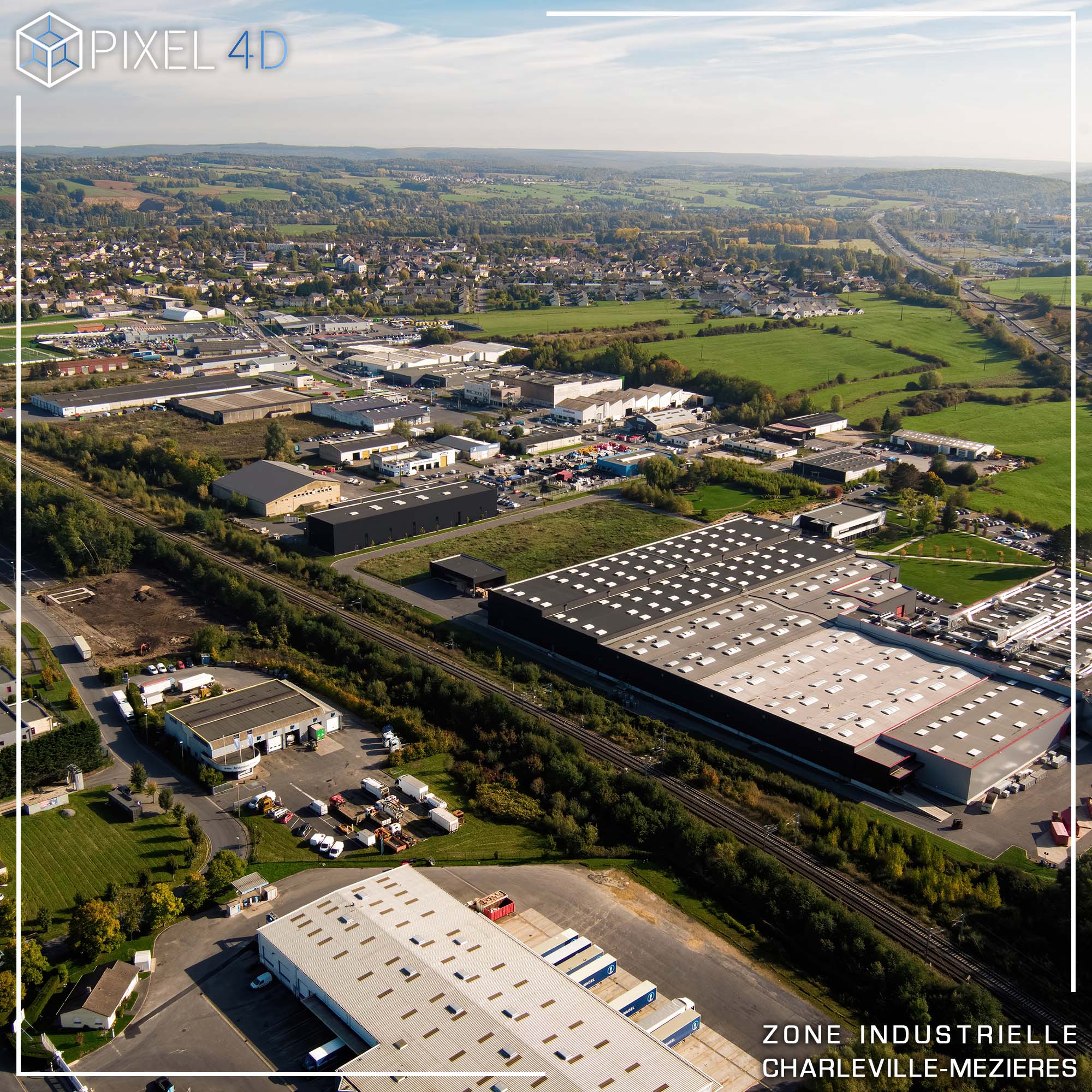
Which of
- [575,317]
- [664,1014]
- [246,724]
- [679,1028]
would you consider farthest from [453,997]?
[575,317]

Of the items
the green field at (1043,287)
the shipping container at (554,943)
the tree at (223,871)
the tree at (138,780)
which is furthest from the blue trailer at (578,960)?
the green field at (1043,287)

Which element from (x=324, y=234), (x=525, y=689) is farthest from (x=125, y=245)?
(x=525, y=689)

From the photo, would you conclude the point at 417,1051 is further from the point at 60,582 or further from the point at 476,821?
the point at 60,582

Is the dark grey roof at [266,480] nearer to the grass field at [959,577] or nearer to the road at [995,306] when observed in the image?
the grass field at [959,577]

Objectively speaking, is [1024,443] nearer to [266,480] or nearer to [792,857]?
[266,480]

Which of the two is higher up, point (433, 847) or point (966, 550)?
point (966, 550)

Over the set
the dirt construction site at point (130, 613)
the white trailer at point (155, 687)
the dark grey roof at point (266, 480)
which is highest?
the dark grey roof at point (266, 480)
